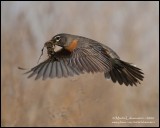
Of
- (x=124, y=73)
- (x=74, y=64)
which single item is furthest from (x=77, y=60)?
(x=124, y=73)

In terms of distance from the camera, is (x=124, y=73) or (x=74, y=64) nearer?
(x=74, y=64)

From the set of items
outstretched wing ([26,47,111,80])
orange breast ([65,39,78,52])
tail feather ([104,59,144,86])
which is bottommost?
tail feather ([104,59,144,86])

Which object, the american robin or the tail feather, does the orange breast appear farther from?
the tail feather

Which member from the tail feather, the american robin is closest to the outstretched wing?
the american robin

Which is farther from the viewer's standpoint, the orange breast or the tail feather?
the tail feather

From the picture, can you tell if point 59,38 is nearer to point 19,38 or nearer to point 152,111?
point 19,38

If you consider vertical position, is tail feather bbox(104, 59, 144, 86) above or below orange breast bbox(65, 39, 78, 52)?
below

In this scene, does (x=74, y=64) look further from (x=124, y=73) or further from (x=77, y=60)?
(x=124, y=73)
